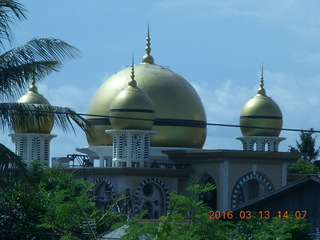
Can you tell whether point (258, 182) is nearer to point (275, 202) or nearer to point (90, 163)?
point (90, 163)

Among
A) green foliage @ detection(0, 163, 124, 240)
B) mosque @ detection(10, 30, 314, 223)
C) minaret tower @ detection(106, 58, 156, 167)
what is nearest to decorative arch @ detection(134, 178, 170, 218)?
mosque @ detection(10, 30, 314, 223)

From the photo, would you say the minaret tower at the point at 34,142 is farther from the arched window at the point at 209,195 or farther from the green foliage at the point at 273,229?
the green foliage at the point at 273,229

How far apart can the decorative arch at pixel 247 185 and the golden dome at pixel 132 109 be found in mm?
4587

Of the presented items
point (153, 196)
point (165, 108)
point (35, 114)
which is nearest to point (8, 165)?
point (35, 114)

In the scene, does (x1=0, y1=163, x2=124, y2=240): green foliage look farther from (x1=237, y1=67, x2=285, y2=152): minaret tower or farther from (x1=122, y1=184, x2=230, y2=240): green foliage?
(x1=237, y1=67, x2=285, y2=152): minaret tower

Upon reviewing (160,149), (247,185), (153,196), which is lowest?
(153,196)

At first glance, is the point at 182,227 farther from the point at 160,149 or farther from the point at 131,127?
the point at 160,149

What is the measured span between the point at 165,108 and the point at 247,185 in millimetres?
5092

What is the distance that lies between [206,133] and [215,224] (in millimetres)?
33291

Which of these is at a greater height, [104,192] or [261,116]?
[261,116]

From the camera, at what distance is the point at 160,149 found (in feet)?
166

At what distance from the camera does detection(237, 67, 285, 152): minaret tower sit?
51250 mm

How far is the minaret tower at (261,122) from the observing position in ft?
168

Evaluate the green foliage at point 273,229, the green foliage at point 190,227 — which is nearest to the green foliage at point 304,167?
the green foliage at point 273,229
